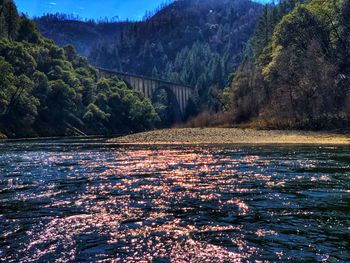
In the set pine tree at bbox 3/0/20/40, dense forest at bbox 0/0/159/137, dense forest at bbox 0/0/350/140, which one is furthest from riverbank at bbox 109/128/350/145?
pine tree at bbox 3/0/20/40

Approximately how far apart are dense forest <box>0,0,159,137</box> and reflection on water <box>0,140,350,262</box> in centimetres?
7463

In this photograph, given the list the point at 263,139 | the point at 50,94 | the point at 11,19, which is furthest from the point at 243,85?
the point at 11,19

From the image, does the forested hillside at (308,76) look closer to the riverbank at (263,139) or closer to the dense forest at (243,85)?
the dense forest at (243,85)

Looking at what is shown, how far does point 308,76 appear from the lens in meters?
62.6

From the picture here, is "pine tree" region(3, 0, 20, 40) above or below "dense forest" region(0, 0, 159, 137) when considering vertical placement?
above

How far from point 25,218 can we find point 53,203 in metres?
2.13

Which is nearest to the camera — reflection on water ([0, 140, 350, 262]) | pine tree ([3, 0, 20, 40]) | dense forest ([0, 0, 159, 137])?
reflection on water ([0, 140, 350, 262])

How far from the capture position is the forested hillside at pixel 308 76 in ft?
201

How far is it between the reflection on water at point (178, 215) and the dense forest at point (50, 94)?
Result: 74.6 metres

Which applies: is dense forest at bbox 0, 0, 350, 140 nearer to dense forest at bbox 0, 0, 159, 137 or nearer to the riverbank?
dense forest at bbox 0, 0, 159, 137

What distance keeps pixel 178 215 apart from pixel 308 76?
56472 mm

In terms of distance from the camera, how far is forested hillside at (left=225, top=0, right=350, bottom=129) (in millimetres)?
61219

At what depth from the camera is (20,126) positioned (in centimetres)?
9244

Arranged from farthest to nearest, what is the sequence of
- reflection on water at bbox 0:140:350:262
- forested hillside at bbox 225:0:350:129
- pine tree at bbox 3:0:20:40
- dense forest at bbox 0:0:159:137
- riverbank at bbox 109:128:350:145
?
pine tree at bbox 3:0:20:40 < dense forest at bbox 0:0:159:137 < forested hillside at bbox 225:0:350:129 < riverbank at bbox 109:128:350:145 < reflection on water at bbox 0:140:350:262
